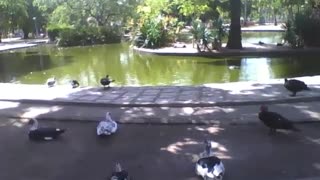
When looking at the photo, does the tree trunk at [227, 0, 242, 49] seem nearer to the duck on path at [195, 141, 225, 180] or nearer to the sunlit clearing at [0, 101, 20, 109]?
the sunlit clearing at [0, 101, 20, 109]

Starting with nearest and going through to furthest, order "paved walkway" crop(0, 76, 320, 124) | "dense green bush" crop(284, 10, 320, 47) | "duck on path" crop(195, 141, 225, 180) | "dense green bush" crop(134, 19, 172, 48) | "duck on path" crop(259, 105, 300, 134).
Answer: "duck on path" crop(195, 141, 225, 180) → "duck on path" crop(259, 105, 300, 134) → "paved walkway" crop(0, 76, 320, 124) → "dense green bush" crop(284, 10, 320, 47) → "dense green bush" crop(134, 19, 172, 48)

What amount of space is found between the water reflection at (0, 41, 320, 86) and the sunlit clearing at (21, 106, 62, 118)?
5.17m

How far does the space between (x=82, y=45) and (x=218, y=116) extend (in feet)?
101

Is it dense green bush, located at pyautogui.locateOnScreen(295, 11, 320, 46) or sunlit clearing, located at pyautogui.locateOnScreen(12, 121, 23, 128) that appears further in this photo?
dense green bush, located at pyautogui.locateOnScreen(295, 11, 320, 46)

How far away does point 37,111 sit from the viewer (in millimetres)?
10781

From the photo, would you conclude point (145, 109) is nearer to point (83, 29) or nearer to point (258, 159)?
point (258, 159)

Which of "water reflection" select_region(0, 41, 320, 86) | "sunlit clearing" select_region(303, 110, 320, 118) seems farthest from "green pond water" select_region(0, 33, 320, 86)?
"sunlit clearing" select_region(303, 110, 320, 118)

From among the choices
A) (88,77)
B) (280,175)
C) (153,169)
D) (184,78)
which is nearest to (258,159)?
(280,175)

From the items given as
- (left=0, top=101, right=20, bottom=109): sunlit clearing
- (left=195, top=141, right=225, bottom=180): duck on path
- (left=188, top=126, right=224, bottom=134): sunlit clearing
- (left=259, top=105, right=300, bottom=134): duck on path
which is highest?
(left=259, top=105, right=300, bottom=134): duck on path

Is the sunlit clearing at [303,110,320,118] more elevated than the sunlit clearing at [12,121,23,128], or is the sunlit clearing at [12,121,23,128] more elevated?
the sunlit clearing at [303,110,320,118]

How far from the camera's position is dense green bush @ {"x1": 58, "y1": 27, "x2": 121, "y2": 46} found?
38.8m

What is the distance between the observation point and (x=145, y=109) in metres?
10.3

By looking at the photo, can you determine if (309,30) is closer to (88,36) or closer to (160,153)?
(160,153)

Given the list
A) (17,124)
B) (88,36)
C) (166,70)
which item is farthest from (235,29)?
(88,36)
